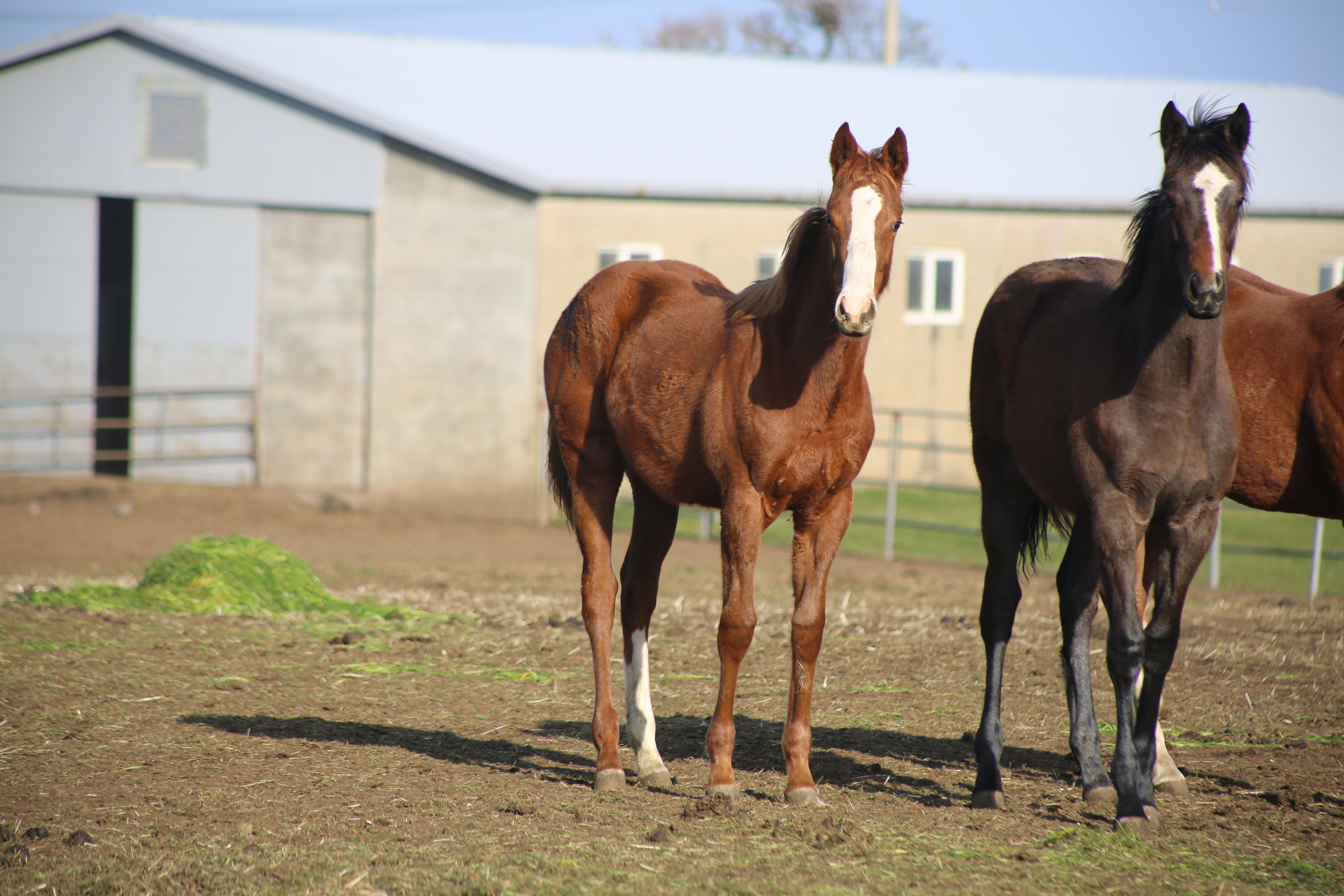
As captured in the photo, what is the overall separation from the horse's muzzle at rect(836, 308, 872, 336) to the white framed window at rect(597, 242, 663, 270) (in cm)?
1273

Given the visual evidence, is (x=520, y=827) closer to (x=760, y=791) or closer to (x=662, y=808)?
(x=662, y=808)

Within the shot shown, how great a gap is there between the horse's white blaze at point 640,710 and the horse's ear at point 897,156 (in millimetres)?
2091

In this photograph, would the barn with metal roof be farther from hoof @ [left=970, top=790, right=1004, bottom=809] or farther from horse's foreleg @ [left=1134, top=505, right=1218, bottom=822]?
horse's foreleg @ [left=1134, top=505, right=1218, bottom=822]

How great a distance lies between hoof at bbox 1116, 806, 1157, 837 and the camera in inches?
156

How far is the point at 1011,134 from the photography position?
20.4 m

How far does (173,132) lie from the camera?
15.4 metres

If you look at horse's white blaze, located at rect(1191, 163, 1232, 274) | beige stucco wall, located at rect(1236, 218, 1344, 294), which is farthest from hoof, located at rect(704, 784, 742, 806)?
beige stucco wall, located at rect(1236, 218, 1344, 294)

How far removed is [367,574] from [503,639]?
3.34 m

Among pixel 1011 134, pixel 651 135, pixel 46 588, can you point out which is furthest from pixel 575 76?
pixel 46 588

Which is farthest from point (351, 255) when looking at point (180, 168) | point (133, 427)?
point (133, 427)

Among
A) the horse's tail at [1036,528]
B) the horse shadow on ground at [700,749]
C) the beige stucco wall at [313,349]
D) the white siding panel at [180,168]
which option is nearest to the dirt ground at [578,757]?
the horse shadow on ground at [700,749]

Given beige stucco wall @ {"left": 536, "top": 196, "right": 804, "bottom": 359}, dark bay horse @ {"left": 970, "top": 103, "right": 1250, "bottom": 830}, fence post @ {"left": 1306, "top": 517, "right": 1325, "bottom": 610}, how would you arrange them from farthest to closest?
1. beige stucco wall @ {"left": 536, "top": 196, "right": 804, "bottom": 359}
2. fence post @ {"left": 1306, "top": 517, "right": 1325, "bottom": 610}
3. dark bay horse @ {"left": 970, "top": 103, "right": 1250, "bottom": 830}

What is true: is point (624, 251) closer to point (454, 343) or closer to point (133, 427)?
point (454, 343)

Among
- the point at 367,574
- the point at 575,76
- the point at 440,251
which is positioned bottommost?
the point at 367,574
